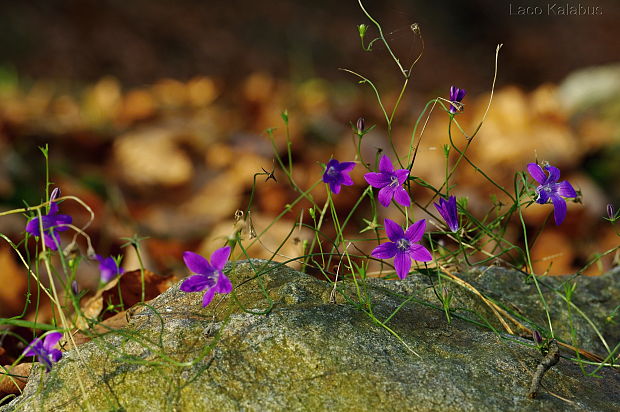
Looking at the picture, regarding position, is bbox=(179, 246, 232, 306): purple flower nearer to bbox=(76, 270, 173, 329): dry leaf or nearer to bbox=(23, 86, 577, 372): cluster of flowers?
bbox=(23, 86, 577, 372): cluster of flowers

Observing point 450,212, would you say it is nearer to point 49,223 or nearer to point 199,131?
point 49,223

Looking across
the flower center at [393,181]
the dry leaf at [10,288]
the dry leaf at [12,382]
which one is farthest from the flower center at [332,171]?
the dry leaf at [10,288]

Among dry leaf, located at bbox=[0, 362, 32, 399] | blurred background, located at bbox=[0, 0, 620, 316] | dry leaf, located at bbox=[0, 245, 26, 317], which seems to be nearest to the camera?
dry leaf, located at bbox=[0, 362, 32, 399]

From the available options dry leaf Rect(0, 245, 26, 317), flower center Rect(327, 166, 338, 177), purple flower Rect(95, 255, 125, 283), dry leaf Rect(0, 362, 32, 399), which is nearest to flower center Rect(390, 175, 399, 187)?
flower center Rect(327, 166, 338, 177)

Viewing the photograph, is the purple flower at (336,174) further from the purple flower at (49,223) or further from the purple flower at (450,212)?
the purple flower at (49,223)

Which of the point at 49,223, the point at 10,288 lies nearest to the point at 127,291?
the point at 49,223

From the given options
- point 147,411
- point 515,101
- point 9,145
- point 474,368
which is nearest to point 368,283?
point 474,368

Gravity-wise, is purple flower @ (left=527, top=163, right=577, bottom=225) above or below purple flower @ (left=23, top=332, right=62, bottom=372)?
above
